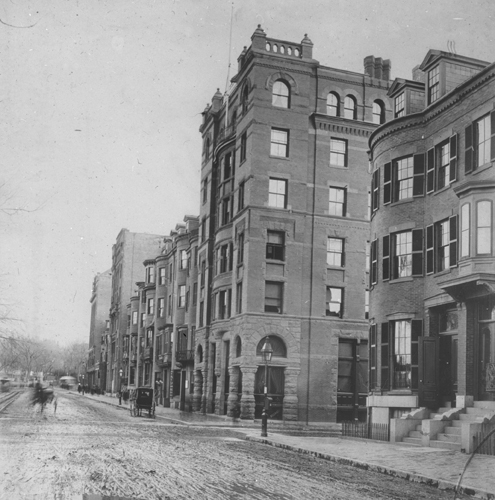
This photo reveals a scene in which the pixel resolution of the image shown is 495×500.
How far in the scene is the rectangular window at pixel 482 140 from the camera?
24.5 m

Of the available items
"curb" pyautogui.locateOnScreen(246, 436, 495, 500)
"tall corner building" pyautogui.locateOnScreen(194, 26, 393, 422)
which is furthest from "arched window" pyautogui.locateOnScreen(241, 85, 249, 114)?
"curb" pyautogui.locateOnScreen(246, 436, 495, 500)

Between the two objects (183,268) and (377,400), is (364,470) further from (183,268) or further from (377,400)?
(183,268)

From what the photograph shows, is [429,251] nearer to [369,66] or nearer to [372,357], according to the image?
[372,357]

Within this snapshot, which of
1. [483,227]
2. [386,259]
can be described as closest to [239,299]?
[386,259]

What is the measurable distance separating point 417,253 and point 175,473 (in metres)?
16.6

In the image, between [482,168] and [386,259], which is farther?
[386,259]

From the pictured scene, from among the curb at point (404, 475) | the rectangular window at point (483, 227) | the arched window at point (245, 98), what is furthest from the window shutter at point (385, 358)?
the arched window at point (245, 98)

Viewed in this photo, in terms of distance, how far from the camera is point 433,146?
28.2 metres

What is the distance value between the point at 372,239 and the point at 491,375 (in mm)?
9795

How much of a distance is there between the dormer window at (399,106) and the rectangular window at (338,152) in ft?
47.2

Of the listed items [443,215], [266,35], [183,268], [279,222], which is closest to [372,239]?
[443,215]

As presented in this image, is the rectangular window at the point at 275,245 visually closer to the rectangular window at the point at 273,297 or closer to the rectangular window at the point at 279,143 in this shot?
the rectangular window at the point at 273,297

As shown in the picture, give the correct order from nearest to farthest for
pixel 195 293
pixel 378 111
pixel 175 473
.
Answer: pixel 175 473 → pixel 378 111 → pixel 195 293

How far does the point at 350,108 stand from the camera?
46.7 meters
